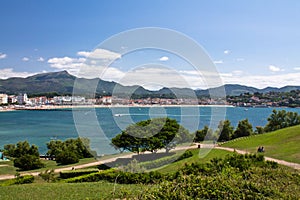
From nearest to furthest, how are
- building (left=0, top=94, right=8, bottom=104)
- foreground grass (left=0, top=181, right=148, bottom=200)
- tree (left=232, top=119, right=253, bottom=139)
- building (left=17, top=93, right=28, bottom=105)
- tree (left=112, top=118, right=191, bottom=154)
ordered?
foreground grass (left=0, top=181, right=148, bottom=200) < tree (left=112, top=118, right=191, bottom=154) < tree (left=232, top=119, right=253, bottom=139) < building (left=17, top=93, right=28, bottom=105) < building (left=0, top=94, right=8, bottom=104)

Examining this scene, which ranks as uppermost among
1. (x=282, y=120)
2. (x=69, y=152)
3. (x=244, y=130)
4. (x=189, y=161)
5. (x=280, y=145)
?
(x=282, y=120)

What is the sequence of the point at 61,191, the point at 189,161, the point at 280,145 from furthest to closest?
the point at 280,145
the point at 189,161
the point at 61,191

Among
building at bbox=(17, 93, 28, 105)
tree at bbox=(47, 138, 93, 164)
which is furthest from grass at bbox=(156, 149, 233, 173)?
building at bbox=(17, 93, 28, 105)

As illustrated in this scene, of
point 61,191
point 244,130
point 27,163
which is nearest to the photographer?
point 61,191

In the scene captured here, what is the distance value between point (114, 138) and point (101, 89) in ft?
53.9

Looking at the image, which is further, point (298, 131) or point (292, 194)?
point (298, 131)

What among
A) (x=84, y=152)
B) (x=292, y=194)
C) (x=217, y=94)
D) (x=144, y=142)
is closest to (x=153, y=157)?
(x=144, y=142)

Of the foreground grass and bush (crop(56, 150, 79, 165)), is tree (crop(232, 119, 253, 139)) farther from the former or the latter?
the foreground grass

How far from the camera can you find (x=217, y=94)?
8.74 meters

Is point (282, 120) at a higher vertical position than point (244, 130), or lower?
higher

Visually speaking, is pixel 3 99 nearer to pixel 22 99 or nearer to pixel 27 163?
pixel 22 99

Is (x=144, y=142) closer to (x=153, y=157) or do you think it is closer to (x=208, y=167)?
(x=153, y=157)

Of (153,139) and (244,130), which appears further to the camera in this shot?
(244,130)

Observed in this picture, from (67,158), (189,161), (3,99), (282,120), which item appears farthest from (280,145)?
(3,99)
